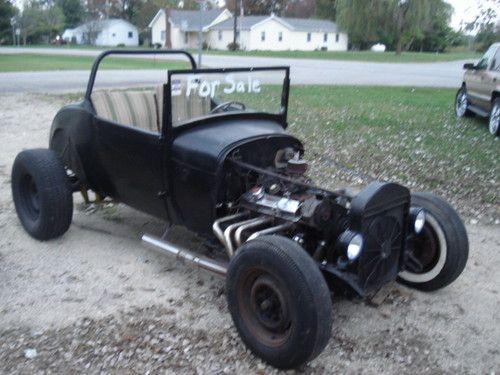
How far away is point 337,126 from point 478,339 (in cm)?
656

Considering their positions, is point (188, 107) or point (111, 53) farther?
point (111, 53)

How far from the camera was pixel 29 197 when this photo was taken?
16.5 ft

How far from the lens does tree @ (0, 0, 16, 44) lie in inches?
1910

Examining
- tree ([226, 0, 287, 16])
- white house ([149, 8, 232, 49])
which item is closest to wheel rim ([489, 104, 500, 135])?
white house ([149, 8, 232, 49])

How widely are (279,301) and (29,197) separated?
2.88 m

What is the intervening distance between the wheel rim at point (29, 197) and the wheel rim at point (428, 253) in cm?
308

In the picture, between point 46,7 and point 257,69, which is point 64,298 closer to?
point 257,69

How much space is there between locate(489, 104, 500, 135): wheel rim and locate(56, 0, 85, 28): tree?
75.5m

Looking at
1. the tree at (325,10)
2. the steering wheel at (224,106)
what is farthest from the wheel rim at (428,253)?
the tree at (325,10)

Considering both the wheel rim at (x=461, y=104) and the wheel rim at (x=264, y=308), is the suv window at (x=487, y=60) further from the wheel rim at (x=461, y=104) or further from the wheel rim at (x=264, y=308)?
the wheel rim at (x=264, y=308)

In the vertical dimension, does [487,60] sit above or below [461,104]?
above

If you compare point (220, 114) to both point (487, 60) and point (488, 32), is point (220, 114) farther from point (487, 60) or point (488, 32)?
point (487, 60)

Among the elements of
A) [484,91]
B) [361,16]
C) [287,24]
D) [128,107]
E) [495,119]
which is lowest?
[495,119]

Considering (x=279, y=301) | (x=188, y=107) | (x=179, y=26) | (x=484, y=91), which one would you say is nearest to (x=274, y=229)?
(x=279, y=301)
